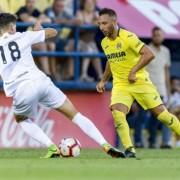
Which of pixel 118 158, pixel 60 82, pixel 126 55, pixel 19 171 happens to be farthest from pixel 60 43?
pixel 19 171

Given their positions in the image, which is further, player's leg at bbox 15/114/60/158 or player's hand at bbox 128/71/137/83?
player's hand at bbox 128/71/137/83

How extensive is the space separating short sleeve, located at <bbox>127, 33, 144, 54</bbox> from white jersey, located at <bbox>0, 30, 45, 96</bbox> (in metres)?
1.22

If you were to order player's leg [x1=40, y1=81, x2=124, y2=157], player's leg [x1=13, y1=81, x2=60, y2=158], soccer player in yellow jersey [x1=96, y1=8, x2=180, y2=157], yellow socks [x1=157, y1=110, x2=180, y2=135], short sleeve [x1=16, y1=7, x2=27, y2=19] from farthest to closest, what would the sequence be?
short sleeve [x1=16, y1=7, x2=27, y2=19]
yellow socks [x1=157, y1=110, x2=180, y2=135]
soccer player in yellow jersey [x1=96, y1=8, x2=180, y2=157]
player's leg [x1=40, y1=81, x2=124, y2=157]
player's leg [x1=13, y1=81, x2=60, y2=158]

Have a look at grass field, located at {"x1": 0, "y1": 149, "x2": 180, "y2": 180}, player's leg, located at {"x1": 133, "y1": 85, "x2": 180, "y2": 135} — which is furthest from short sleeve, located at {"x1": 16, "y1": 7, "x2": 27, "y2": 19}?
grass field, located at {"x1": 0, "y1": 149, "x2": 180, "y2": 180}

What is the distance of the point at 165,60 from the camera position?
18922mm

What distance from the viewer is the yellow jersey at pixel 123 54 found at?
13.4 meters

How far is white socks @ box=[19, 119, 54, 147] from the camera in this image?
12.9 meters

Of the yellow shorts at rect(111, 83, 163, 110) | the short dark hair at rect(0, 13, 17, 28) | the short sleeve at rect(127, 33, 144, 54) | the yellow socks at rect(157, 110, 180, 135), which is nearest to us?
the short dark hair at rect(0, 13, 17, 28)

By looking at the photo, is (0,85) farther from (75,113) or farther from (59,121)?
(75,113)

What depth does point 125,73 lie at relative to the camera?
44.9ft

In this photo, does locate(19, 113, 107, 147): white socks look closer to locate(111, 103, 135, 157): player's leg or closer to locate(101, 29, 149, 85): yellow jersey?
locate(111, 103, 135, 157): player's leg

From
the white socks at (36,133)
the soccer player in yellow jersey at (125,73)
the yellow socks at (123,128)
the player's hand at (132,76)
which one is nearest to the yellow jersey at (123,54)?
the soccer player in yellow jersey at (125,73)

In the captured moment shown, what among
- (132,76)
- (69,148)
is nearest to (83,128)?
(69,148)

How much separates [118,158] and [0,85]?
18.8ft
